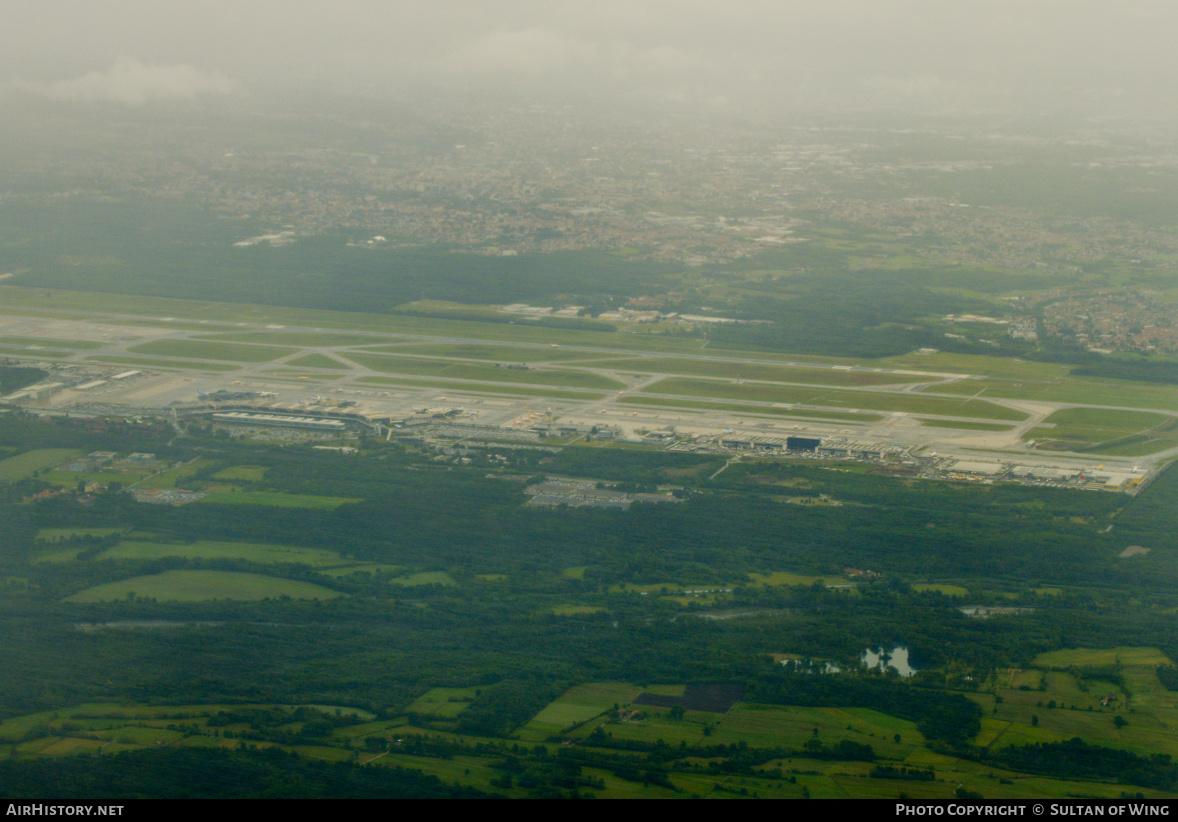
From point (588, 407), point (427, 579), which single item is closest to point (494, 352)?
point (588, 407)

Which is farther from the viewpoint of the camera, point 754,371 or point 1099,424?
point 754,371

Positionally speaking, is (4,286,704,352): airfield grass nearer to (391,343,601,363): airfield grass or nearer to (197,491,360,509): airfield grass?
(391,343,601,363): airfield grass

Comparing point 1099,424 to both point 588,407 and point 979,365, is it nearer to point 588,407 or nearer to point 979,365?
point 979,365

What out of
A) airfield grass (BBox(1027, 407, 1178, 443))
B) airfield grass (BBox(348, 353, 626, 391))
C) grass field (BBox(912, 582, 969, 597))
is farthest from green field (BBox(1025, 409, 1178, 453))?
airfield grass (BBox(348, 353, 626, 391))

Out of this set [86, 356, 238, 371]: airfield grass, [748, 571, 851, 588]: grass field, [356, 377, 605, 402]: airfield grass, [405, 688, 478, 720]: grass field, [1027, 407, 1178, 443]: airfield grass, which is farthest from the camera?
[86, 356, 238, 371]: airfield grass

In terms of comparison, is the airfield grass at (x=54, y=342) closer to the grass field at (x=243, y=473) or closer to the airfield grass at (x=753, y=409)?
the grass field at (x=243, y=473)

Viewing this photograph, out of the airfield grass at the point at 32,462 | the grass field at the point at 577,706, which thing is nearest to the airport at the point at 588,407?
the airfield grass at the point at 32,462
